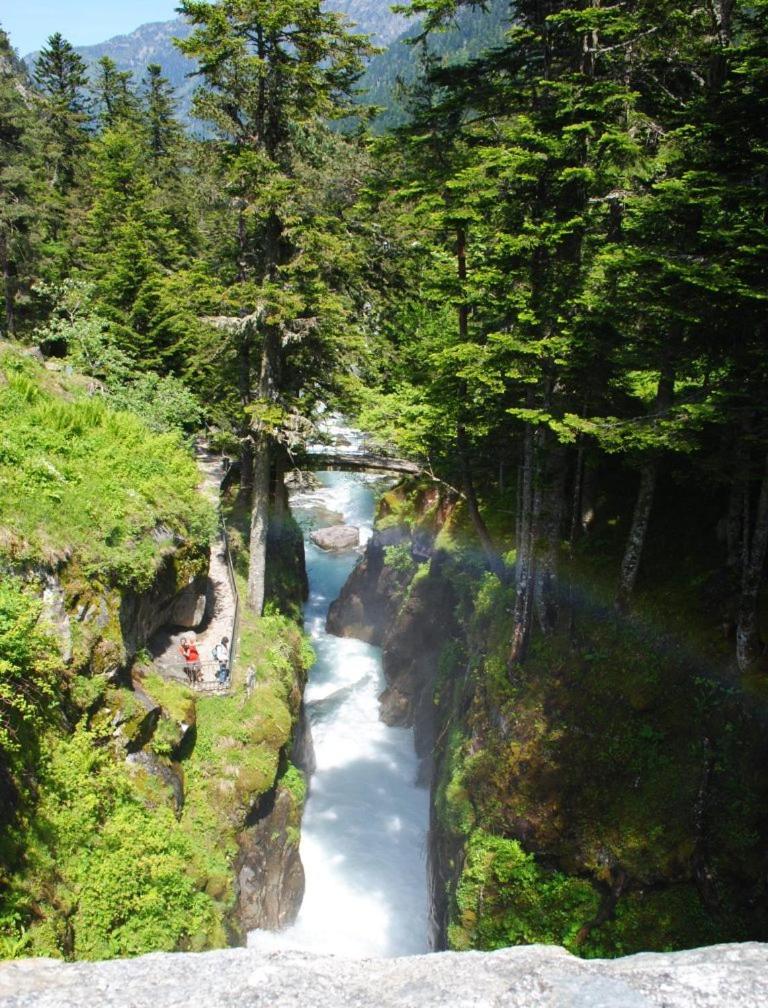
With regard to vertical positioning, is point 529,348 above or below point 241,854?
above

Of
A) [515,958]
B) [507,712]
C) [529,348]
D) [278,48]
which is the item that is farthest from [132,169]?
[515,958]

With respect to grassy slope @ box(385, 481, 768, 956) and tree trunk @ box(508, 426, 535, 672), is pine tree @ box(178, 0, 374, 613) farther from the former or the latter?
grassy slope @ box(385, 481, 768, 956)

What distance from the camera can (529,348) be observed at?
1324 centimetres

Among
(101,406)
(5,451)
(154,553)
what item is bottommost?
(154,553)

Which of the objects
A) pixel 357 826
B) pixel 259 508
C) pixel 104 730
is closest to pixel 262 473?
pixel 259 508

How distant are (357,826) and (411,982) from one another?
56.2 feet

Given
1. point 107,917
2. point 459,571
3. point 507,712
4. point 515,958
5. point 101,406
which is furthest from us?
point 459,571

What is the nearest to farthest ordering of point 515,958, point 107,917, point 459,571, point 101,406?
point 515,958, point 107,917, point 101,406, point 459,571

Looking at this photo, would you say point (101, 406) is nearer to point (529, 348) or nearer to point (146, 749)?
point (146, 749)

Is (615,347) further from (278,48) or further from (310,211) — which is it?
(278,48)

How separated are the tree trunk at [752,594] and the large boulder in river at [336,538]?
28.0 m

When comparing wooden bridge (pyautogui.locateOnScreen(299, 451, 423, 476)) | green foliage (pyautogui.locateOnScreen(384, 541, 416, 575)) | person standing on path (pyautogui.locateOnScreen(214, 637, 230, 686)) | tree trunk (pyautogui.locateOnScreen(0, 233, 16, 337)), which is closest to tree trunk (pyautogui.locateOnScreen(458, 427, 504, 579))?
green foliage (pyautogui.locateOnScreen(384, 541, 416, 575))

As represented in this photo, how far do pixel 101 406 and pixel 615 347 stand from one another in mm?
14320

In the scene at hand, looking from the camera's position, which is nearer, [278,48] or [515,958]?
[515,958]
